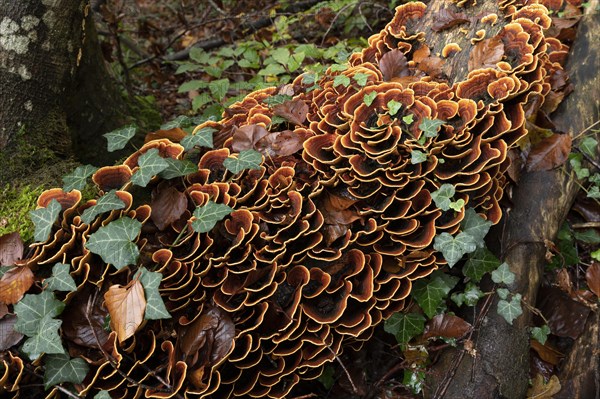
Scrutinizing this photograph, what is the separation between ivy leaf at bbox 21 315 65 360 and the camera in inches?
109

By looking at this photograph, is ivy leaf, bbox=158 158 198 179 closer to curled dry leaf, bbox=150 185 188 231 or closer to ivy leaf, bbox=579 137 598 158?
curled dry leaf, bbox=150 185 188 231

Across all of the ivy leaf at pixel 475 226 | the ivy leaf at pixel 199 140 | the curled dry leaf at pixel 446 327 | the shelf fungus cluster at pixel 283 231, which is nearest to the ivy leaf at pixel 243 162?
the shelf fungus cluster at pixel 283 231

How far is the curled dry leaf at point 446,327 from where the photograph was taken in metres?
3.72

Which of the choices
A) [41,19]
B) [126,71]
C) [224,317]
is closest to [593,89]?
[224,317]

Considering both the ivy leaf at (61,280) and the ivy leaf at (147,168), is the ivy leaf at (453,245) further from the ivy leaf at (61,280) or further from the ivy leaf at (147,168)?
the ivy leaf at (61,280)

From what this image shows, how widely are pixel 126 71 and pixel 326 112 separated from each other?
4.49m

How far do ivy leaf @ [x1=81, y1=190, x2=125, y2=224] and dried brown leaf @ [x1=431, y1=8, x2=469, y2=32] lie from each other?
11.1 ft

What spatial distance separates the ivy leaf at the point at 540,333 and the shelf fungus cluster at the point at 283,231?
1.01 m

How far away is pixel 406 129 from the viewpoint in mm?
3494

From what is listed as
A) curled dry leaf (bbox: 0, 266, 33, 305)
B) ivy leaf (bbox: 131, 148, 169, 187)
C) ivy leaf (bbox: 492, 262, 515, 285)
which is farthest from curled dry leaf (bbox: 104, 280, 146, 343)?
ivy leaf (bbox: 492, 262, 515, 285)

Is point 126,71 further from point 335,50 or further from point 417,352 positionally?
point 417,352

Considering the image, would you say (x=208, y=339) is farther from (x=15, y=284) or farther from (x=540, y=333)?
(x=540, y=333)

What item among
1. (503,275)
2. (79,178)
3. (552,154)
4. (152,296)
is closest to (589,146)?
(552,154)

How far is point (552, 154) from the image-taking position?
4.24 meters
